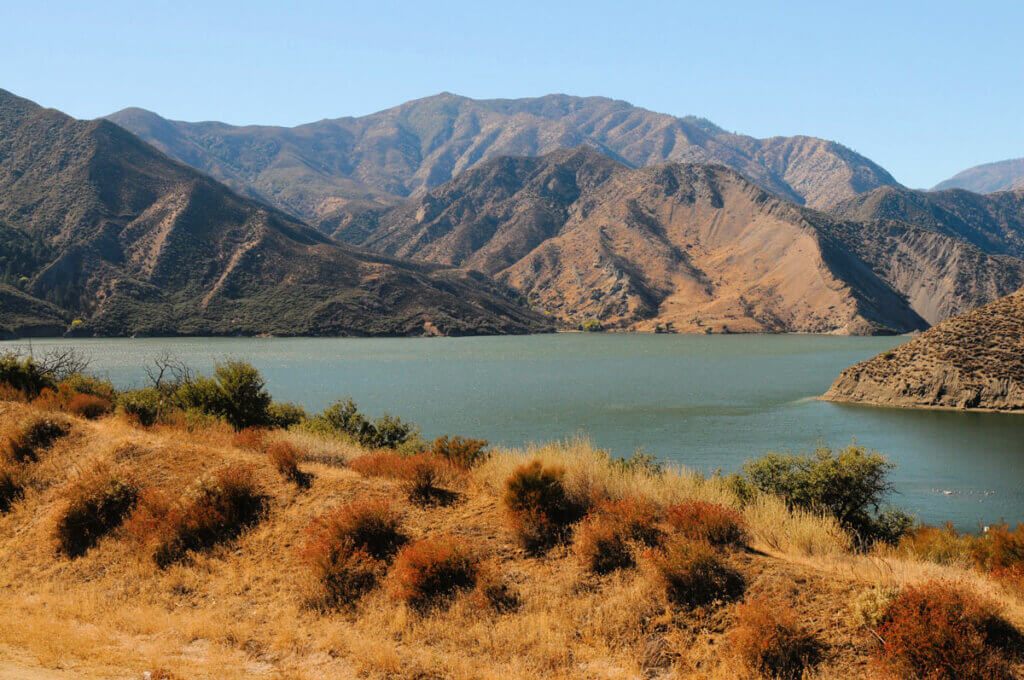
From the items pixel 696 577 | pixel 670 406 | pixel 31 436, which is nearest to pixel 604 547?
pixel 696 577

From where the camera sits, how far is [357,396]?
2341 inches

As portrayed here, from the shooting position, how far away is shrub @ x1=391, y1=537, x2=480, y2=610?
959 centimetres

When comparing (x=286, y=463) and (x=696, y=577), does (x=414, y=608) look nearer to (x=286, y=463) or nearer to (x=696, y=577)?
(x=696, y=577)

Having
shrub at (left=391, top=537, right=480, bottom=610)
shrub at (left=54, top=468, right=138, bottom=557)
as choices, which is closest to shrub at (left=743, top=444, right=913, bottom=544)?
shrub at (left=391, top=537, right=480, bottom=610)

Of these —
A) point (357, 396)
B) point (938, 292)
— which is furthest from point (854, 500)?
point (938, 292)

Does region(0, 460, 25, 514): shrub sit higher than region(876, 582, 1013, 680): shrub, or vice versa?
region(876, 582, 1013, 680): shrub

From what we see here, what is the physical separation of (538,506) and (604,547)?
139 cm

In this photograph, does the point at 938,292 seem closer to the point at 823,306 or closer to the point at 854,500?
the point at 823,306

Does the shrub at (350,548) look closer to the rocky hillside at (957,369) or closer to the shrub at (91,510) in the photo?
the shrub at (91,510)

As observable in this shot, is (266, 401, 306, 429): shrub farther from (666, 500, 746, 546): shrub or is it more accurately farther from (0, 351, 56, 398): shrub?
(666, 500, 746, 546): shrub

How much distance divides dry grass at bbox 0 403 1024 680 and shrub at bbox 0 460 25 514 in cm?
40

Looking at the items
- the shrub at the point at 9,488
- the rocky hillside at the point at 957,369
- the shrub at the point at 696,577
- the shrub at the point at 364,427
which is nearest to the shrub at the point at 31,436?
the shrub at the point at 9,488

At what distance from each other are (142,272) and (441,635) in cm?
16639

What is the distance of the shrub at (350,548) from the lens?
991 centimetres
